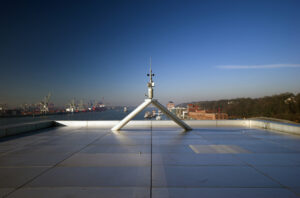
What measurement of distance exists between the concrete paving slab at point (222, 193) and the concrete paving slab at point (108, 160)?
1.89 meters

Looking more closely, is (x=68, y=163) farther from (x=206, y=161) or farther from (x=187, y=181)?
(x=206, y=161)

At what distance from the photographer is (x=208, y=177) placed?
4.70m

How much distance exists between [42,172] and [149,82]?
26.8ft

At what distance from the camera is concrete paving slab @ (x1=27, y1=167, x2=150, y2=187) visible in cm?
433

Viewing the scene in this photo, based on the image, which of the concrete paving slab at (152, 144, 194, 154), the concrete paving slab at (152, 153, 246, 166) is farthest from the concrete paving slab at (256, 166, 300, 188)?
the concrete paving slab at (152, 144, 194, 154)

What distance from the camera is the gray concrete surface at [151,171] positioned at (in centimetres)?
397

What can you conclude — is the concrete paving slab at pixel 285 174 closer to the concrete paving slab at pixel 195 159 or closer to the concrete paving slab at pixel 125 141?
the concrete paving slab at pixel 195 159

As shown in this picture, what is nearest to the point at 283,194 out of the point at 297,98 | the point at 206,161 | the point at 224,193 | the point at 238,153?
the point at 224,193

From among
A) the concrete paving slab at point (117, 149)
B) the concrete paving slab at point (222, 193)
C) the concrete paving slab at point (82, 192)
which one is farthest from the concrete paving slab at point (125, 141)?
the concrete paving slab at point (222, 193)

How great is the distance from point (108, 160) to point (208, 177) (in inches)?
136

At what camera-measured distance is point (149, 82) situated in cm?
1185

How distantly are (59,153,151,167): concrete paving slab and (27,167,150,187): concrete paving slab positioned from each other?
14.2 inches

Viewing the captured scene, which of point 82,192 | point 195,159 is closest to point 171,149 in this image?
point 195,159

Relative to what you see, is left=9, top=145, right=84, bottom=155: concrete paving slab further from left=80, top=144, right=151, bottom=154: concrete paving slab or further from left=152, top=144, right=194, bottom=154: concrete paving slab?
left=152, top=144, right=194, bottom=154: concrete paving slab
